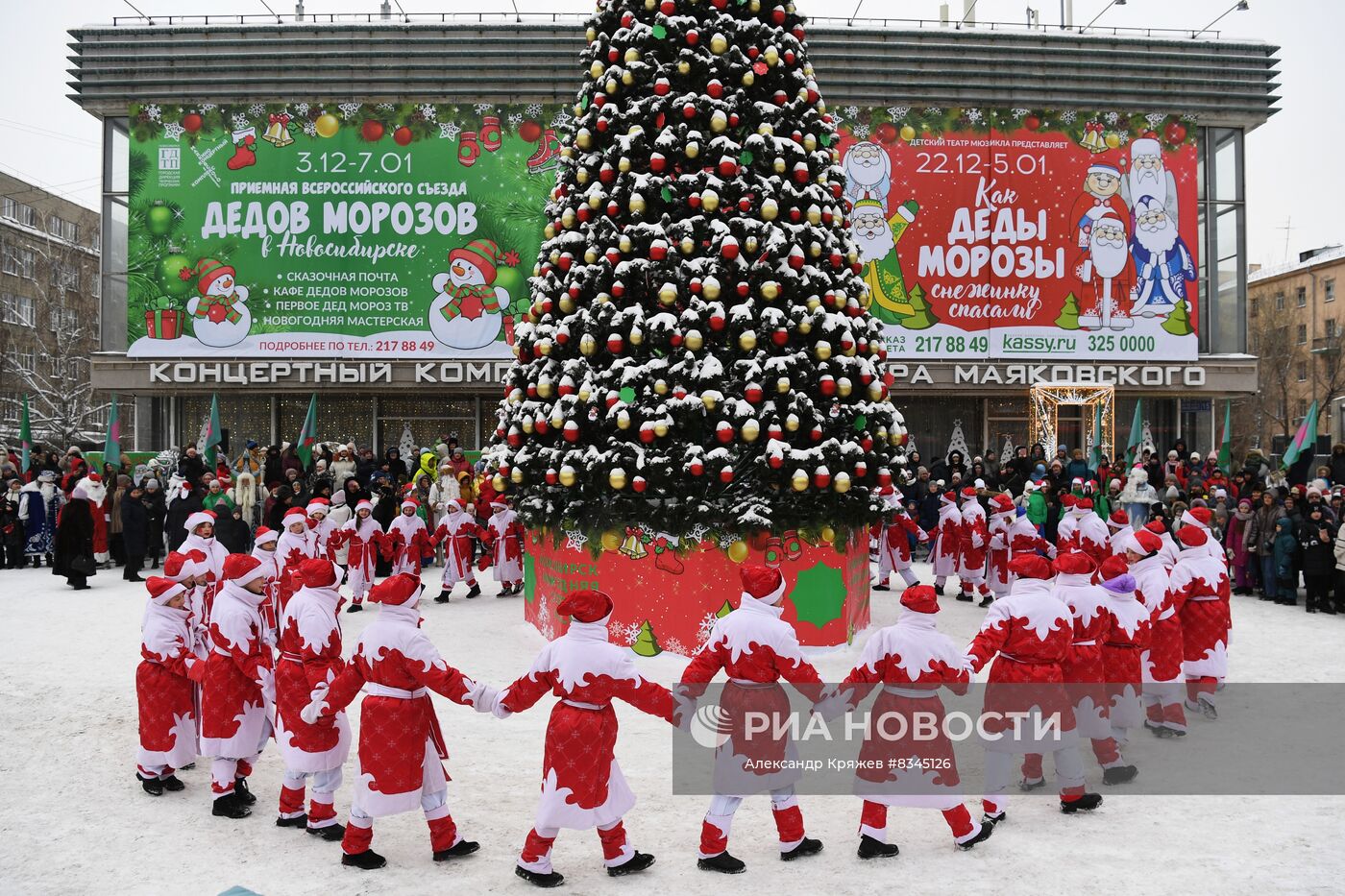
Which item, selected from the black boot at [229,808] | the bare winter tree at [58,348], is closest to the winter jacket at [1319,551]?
the black boot at [229,808]

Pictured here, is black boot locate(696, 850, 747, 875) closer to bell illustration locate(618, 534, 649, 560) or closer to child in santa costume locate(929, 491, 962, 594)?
bell illustration locate(618, 534, 649, 560)

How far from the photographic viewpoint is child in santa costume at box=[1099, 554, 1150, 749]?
699 cm

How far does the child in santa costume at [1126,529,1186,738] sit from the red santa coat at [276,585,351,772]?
19.7 ft

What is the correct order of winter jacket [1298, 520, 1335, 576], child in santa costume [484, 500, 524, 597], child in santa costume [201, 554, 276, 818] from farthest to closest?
child in santa costume [484, 500, 524, 597]
winter jacket [1298, 520, 1335, 576]
child in santa costume [201, 554, 276, 818]

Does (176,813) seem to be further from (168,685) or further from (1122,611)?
(1122,611)

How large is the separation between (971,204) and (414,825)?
72.0ft

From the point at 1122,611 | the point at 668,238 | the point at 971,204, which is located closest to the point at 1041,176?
the point at 971,204

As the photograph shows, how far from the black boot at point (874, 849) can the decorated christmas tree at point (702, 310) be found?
445 centimetres

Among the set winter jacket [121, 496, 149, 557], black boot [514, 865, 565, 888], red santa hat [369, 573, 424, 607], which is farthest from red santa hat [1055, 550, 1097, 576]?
winter jacket [121, 496, 149, 557]

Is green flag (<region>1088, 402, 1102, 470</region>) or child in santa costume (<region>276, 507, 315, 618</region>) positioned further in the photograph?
green flag (<region>1088, 402, 1102, 470</region>)

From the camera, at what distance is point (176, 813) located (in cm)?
619

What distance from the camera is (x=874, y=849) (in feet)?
17.9

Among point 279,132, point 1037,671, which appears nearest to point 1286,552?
point 1037,671

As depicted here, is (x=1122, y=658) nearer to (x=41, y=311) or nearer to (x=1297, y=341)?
(x=41, y=311)
